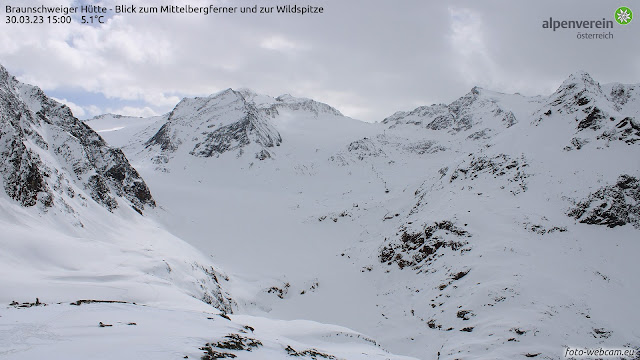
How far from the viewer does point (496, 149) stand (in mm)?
33500

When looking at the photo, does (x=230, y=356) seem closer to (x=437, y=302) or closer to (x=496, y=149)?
(x=437, y=302)

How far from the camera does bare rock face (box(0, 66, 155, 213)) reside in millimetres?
20922

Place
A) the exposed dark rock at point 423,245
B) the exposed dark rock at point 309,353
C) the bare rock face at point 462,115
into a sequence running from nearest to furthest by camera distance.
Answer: the exposed dark rock at point 309,353 < the exposed dark rock at point 423,245 < the bare rock face at point 462,115

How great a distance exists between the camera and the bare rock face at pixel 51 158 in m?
20.9

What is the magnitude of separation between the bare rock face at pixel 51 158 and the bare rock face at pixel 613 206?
36.0 metres

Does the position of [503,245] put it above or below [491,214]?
below

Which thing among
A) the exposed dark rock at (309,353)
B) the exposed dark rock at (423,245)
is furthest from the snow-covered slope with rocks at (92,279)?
the exposed dark rock at (423,245)

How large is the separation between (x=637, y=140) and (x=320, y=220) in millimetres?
30741

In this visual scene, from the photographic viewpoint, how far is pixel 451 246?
80.9 feet

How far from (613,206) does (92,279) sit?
3145 centimetres

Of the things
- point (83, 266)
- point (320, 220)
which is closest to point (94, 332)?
point (83, 266)

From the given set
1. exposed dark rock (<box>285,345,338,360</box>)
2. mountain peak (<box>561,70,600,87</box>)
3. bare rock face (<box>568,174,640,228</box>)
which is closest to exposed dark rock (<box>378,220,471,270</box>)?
bare rock face (<box>568,174,640,228</box>)

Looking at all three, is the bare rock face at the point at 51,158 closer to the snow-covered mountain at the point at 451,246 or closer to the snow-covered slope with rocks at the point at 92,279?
the snow-covered slope with rocks at the point at 92,279

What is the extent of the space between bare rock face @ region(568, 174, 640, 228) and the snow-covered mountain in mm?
85
